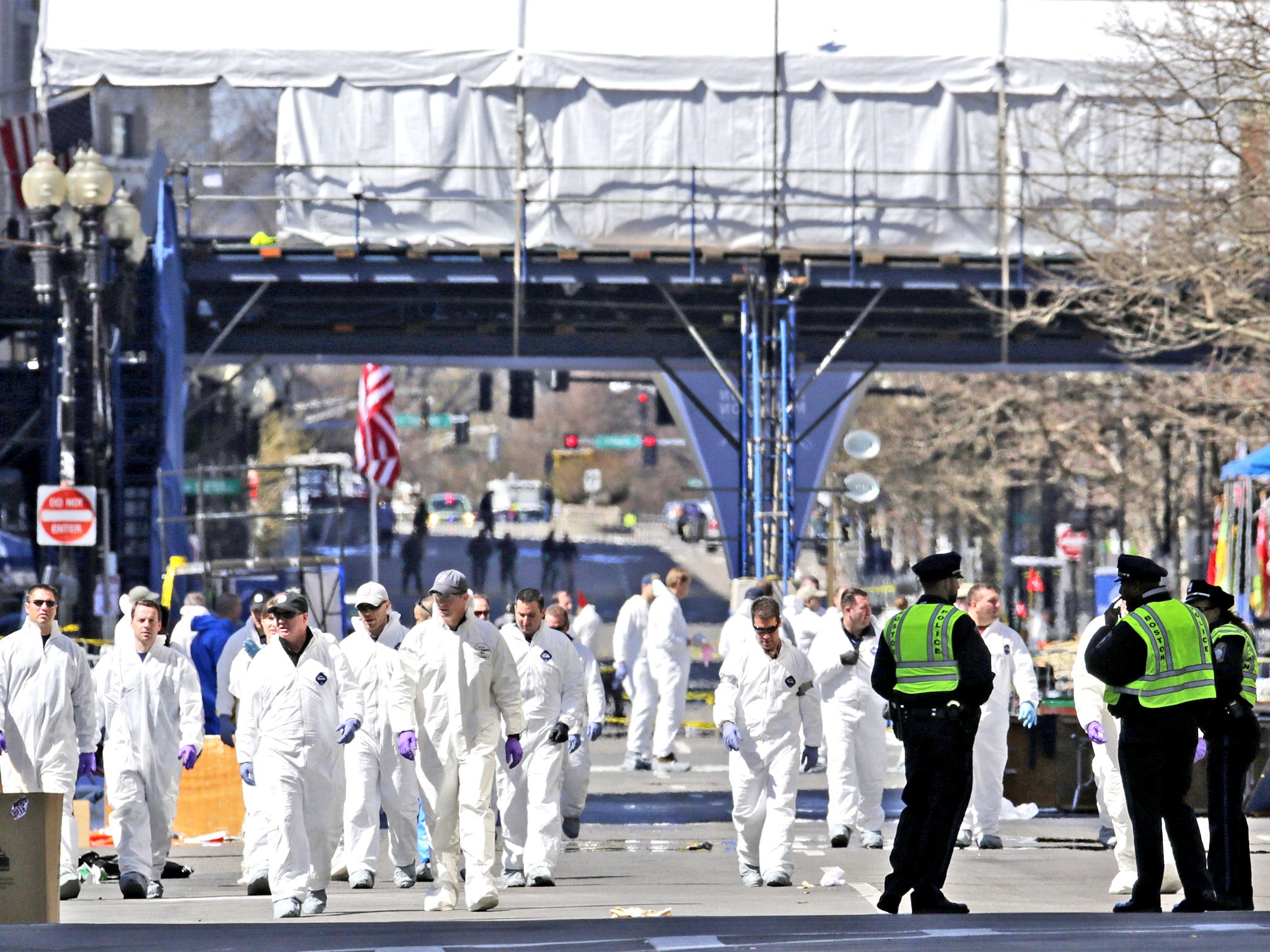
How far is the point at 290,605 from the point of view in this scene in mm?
11000

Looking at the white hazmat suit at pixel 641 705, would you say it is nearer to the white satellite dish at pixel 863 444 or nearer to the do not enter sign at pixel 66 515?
the do not enter sign at pixel 66 515

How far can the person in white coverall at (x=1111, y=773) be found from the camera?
1156cm

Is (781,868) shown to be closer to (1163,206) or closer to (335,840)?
(335,840)

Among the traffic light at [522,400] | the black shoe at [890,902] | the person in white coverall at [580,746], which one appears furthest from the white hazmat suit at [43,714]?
the traffic light at [522,400]

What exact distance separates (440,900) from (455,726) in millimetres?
901

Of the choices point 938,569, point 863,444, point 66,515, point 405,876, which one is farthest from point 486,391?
point 938,569

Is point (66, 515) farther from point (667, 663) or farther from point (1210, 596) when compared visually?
point (1210, 596)

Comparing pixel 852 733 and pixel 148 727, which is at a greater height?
pixel 148 727

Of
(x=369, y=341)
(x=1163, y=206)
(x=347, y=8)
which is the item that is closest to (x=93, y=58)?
(x=347, y=8)

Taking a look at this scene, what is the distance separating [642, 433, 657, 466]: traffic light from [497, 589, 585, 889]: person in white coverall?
40.1 metres

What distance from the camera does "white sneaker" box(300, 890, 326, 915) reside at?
1053 centimetres

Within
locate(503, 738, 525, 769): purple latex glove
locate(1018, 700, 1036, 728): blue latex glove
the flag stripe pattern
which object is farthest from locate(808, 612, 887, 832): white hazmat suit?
the flag stripe pattern

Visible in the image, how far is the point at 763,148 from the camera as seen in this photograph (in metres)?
29.5

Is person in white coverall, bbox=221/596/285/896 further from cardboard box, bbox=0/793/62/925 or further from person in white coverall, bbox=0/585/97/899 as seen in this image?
cardboard box, bbox=0/793/62/925
